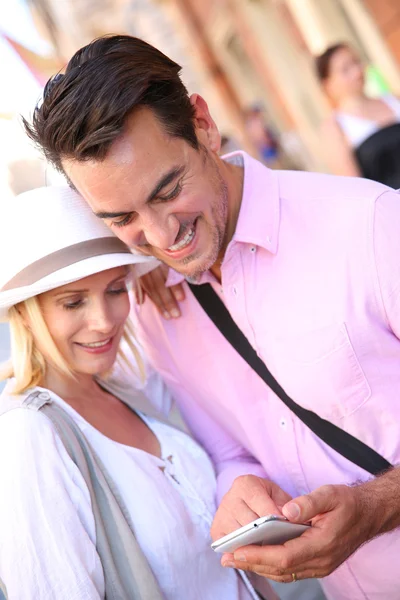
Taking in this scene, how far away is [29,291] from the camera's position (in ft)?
7.12

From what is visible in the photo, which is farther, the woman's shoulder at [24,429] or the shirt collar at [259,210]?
the shirt collar at [259,210]

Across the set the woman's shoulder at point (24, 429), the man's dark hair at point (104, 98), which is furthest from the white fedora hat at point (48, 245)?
the woman's shoulder at point (24, 429)

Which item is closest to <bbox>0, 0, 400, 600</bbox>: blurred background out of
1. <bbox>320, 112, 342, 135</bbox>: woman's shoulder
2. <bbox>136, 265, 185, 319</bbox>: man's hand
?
<bbox>320, 112, 342, 135</bbox>: woman's shoulder

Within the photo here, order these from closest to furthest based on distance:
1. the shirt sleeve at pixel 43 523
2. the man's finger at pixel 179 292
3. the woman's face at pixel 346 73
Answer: the shirt sleeve at pixel 43 523, the man's finger at pixel 179 292, the woman's face at pixel 346 73

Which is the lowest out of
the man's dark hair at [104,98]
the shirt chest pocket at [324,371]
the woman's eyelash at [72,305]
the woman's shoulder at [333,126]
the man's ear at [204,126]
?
the shirt chest pocket at [324,371]

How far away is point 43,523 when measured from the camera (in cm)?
185

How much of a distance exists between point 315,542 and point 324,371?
542 millimetres

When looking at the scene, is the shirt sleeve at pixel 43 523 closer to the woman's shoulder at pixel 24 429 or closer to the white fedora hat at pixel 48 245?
the woman's shoulder at pixel 24 429

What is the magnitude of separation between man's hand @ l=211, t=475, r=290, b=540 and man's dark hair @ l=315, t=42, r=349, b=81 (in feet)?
13.9

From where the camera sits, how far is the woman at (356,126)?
4914 mm

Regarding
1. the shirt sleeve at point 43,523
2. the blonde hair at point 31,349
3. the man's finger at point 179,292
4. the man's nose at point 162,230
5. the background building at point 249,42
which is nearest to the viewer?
the shirt sleeve at point 43,523

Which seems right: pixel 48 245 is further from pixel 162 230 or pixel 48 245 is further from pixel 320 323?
A: pixel 320 323

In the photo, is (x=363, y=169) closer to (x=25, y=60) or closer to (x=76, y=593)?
(x=76, y=593)

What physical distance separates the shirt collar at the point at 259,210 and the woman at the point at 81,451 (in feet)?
1.41
